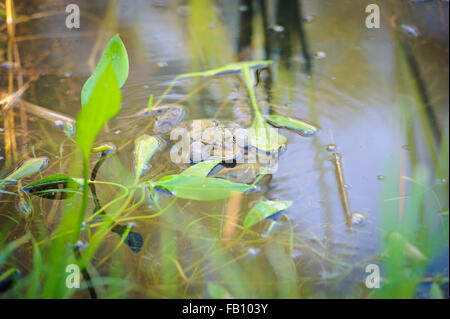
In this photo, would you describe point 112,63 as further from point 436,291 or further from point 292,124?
point 436,291

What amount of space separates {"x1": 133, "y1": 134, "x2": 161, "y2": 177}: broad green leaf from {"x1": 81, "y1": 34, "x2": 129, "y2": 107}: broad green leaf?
0.53 feet

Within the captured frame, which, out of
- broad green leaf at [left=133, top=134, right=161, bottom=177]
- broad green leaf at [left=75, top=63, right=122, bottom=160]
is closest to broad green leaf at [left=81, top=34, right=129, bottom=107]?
broad green leaf at [left=75, top=63, right=122, bottom=160]

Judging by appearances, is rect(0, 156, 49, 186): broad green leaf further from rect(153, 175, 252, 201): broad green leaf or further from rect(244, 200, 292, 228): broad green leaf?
rect(244, 200, 292, 228): broad green leaf

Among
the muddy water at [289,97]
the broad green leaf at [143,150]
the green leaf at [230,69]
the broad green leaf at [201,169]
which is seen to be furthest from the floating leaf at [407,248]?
the green leaf at [230,69]

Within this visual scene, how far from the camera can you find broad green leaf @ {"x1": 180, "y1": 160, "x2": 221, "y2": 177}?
2.12ft

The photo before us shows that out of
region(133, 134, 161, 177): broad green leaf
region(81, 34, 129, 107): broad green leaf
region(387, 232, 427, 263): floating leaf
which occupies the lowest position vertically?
region(387, 232, 427, 263): floating leaf

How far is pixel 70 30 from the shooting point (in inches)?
41.3

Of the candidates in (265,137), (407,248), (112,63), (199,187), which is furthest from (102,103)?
(407,248)

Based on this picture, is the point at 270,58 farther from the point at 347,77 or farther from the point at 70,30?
the point at 70,30

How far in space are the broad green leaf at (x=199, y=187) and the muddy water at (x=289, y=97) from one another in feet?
0.06

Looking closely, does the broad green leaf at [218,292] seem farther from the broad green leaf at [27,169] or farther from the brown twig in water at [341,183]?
the broad green leaf at [27,169]

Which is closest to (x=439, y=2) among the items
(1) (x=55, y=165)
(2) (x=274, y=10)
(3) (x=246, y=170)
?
(2) (x=274, y=10)

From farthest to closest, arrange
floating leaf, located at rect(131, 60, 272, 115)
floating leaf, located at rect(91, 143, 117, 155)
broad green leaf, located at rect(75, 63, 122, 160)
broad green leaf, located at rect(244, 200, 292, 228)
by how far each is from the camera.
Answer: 1. floating leaf, located at rect(131, 60, 272, 115)
2. floating leaf, located at rect(91, 143, 117, 155)
3. broad green leaf, located at rect(244, 200, 292, 228)
4. broad green leaf, located at rect(75, 63, 122, 160)
